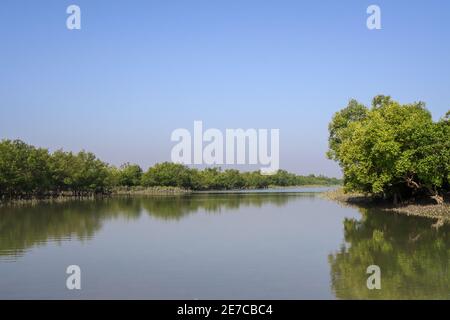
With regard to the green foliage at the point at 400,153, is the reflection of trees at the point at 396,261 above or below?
below

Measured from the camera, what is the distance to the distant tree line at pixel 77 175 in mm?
60812

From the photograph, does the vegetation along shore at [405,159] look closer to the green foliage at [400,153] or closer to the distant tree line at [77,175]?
the green foliage at [400,153]

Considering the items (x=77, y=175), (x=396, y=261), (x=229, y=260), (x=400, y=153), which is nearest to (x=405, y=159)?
(x=400, y=153)

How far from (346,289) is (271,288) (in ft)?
6.01

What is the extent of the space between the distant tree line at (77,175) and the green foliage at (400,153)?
1672 inches

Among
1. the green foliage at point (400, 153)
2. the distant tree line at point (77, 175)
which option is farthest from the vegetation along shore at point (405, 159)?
the distant tree line at point (77, 175)

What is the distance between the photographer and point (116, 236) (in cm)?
2253

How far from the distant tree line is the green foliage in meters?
42.5

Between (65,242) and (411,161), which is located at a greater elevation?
(411,161)

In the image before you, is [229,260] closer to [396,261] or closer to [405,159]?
[396,261]
